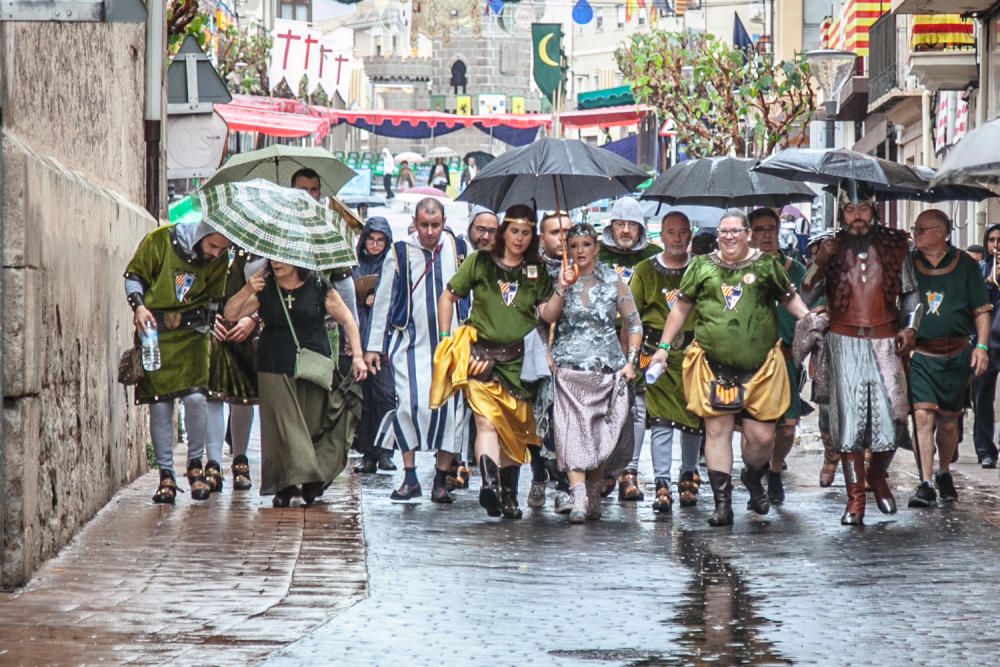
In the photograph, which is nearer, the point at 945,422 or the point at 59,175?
the point at 59,175

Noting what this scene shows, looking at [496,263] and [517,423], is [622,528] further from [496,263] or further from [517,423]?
[496,263]

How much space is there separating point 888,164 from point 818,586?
4.00m

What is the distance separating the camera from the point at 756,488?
11.5 m

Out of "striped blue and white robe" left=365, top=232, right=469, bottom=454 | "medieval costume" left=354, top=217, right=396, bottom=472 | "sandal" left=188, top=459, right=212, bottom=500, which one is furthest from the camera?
"medieval costume" left=354, top=217, right=396, bottom=472

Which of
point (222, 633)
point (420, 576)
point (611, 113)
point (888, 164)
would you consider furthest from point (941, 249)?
point (611, 113)

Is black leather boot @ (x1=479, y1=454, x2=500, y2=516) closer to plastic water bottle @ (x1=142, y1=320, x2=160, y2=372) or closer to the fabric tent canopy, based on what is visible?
plastic water bottle @ (x1=142, y1=320, x2=160, y2=372)

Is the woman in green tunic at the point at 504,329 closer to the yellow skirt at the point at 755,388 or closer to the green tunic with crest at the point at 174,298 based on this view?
the yellow skirt at the point at 755,388

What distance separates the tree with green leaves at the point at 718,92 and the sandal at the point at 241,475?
19.2m

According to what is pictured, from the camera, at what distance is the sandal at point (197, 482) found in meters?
11.5

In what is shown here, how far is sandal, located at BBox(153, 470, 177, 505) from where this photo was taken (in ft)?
37.1

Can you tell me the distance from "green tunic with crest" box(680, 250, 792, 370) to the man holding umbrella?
4.43 ft

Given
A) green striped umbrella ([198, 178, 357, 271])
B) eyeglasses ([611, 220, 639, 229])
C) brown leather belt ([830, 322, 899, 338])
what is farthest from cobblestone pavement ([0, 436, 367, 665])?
brown leather belt ([830, 322, 899, 338])

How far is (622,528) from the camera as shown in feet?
35.9

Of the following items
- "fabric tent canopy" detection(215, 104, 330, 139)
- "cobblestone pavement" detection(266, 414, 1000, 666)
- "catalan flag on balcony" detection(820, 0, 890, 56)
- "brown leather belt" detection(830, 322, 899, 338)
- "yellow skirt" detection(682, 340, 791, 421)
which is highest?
"catalan flag on balcony" detection(820, 0, 890, 56)
